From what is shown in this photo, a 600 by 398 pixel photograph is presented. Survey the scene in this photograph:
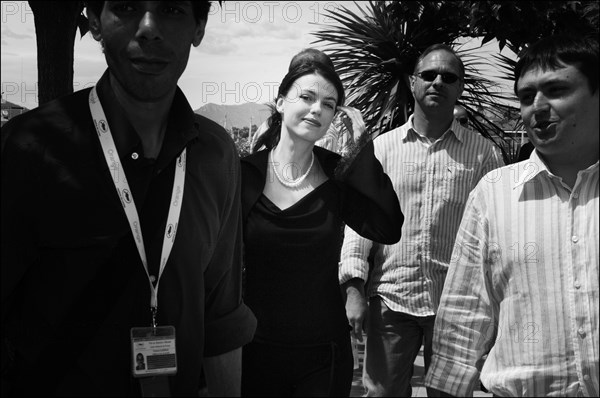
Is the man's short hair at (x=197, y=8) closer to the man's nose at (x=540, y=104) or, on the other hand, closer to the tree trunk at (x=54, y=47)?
the man's nose at (x=540, y=104)

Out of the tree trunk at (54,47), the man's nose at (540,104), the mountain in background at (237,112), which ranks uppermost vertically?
the tree trunk at (54,47)

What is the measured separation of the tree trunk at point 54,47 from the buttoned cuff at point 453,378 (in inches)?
170

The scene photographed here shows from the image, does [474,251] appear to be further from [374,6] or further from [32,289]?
[374,6]

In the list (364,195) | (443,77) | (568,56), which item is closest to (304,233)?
(364,195)

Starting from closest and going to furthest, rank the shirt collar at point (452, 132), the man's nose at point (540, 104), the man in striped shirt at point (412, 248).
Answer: the man's nose at point (540, 104) → the man in striped shirt at point (412, 248) → the shirt collar at point (452, 132)

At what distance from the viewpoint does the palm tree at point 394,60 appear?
8.86m

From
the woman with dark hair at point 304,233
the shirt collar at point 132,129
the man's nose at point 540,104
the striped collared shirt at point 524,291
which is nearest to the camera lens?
the shirt collar at point 132,129

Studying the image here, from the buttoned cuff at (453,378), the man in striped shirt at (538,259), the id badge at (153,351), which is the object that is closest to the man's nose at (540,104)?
the man in striped shirt at (538,259)

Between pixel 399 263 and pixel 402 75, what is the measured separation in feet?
Answer: 16.7

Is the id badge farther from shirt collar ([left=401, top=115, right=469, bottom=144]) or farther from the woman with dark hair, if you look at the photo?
shirt collar ([left=401, top=115, right=469, bottom=144])

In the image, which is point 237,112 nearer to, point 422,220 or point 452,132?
point 452,132

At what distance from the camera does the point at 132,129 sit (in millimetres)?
2283

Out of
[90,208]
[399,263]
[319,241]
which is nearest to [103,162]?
[90,208]

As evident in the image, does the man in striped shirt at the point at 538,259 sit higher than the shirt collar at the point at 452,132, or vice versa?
the shirt collar at the point at 452,132
